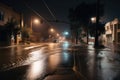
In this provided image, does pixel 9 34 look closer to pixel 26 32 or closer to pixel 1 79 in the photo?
pixel 26 32

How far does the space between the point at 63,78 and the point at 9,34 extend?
3705 cm

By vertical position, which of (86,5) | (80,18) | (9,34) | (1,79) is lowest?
(1,79)

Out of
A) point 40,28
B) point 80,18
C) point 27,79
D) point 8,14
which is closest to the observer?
point 27,79

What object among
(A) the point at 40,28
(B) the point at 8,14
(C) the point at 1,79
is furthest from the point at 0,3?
(A) the point at 40,28

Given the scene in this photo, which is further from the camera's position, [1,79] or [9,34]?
[9,34]

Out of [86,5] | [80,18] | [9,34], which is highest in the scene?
[86,5]

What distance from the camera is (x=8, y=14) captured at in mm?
47750

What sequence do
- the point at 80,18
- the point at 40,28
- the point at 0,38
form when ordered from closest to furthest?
the point at 0,38 < the point at 80,18 < the point at 40,28

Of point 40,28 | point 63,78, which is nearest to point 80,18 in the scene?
point 63,78

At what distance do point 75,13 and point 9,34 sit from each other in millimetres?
24892

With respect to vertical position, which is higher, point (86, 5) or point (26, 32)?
point (86, 5)

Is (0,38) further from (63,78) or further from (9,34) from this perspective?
(63,78)

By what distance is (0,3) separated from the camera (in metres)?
42.8

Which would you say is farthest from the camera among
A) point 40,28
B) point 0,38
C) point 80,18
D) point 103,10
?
point 40,28
